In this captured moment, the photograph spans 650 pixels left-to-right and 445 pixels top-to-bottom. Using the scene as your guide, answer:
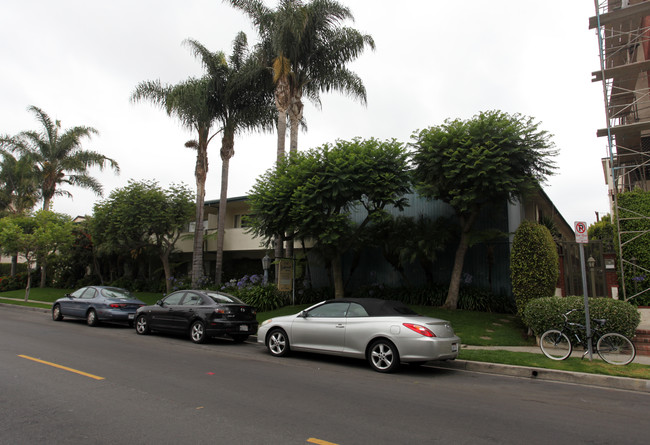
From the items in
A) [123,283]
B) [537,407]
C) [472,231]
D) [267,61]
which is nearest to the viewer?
[537,407]

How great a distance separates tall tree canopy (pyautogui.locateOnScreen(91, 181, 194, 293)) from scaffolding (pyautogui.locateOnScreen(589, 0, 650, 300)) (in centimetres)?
2037

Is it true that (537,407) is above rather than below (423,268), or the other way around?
below

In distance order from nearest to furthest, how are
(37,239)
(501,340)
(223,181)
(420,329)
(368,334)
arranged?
(420,329)
(368,334)
(501,340)
(223,181)
(37,239)

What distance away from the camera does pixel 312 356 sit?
31.8 feet

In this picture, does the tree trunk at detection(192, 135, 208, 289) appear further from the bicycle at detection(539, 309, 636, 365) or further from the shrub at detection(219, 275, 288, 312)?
the bicycle at detection(539, 309, 636, 365)

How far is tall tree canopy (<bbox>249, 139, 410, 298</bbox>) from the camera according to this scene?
Result: 1391cm

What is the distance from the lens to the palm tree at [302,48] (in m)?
17.7

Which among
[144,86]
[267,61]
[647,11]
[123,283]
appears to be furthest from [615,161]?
[123,283]

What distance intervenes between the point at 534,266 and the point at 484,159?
3307 millimetres

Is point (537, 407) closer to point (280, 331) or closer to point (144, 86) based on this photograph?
point (280, 331)

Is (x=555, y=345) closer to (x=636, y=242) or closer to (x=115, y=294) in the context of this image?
(x=636, y=242)

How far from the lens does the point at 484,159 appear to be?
481 inches

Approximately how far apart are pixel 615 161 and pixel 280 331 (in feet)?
53.9

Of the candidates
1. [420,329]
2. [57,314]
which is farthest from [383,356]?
[57,314]
